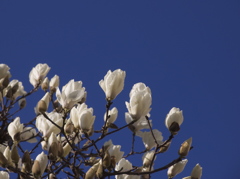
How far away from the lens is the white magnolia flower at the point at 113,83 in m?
1.42

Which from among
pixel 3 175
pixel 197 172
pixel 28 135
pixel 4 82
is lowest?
pixel 197 172

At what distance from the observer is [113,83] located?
4.65 feet

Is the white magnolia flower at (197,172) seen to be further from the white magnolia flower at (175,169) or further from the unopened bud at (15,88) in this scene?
the unopened bud at (15,88)

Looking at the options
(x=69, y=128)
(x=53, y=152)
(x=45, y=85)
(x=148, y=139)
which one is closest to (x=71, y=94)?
(x=69, y=128)

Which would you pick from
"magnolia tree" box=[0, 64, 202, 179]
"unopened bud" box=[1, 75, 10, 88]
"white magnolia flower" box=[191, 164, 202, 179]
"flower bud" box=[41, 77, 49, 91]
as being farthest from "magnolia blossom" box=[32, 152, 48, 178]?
"flower bud" box=[41, 77, 49, 91]

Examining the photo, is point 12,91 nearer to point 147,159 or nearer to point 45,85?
point 45,85

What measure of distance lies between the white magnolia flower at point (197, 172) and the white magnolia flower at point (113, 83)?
1.25ft

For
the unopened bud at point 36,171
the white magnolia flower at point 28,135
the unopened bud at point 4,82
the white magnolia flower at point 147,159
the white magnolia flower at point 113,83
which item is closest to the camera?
the unopened bud at point 36,171

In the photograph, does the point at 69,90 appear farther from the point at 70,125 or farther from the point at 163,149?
the point at 163,149

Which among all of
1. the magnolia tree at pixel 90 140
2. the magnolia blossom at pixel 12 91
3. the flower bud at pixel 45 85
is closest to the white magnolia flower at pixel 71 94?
the magnolia tree at pixel 90 140

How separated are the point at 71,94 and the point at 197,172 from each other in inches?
20.3

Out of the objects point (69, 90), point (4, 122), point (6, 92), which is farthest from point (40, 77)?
point (69, 90)

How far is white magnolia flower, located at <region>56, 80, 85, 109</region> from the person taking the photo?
148 cm

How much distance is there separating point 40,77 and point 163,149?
961 mm
